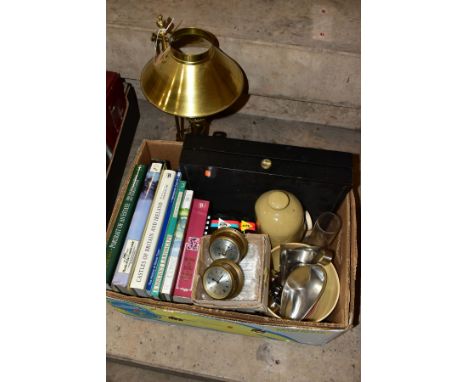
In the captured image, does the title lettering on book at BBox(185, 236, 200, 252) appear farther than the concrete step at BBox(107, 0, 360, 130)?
No

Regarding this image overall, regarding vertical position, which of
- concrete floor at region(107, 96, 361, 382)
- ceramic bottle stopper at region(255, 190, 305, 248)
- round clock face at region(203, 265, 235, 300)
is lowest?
concrete floor at region(107, 96, 361, 382)

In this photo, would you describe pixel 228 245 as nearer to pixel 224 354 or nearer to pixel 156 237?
pixel 156 237

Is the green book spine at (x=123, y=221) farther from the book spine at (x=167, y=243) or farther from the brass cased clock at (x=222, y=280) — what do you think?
the brass cased clock at (x=222, y=280)

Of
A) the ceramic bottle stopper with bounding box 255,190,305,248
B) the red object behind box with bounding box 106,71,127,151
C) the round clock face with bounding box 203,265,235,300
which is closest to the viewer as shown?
the round clock face with bounding box 203,265,235,300

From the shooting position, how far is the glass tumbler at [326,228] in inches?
36.5

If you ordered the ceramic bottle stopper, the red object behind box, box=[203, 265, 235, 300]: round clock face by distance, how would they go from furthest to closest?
the red object behind box
the ceramic bottle stopper
box=[203, 265, 235, 300]: round clock face

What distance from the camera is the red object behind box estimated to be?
1.04 meters

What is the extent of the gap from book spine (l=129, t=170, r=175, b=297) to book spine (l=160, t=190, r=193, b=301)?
0.04m

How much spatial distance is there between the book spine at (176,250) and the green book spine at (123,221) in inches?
4.4

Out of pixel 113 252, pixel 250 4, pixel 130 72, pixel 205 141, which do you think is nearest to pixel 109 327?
pixel 113 252

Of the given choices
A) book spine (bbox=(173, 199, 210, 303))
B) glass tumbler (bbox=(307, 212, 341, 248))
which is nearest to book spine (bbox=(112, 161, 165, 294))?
book spine (bbox=(173, 199, 210, 303))

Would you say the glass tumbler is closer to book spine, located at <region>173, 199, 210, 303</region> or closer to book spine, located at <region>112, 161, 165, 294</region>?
book spine, located at <region>173, 199, 210, 303</region>

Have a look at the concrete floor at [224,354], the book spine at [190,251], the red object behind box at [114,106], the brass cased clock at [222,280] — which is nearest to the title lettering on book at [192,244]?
the book spine at [190,251]

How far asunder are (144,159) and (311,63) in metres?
0.55
